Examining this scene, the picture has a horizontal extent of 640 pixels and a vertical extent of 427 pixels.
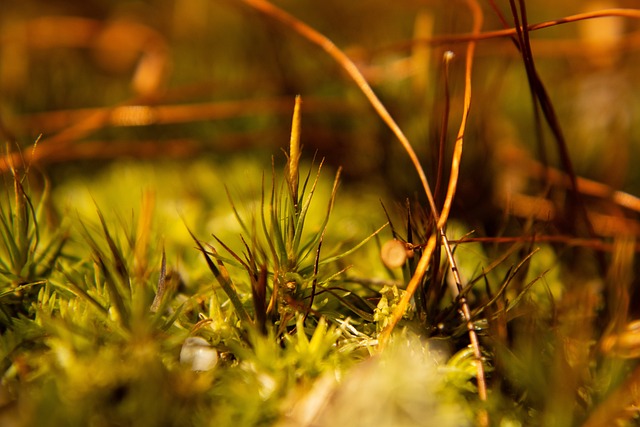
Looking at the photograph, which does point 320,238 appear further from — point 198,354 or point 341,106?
point 341,106

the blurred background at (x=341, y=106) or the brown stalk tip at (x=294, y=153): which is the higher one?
the brown stalk tip at (x=294, y=153)

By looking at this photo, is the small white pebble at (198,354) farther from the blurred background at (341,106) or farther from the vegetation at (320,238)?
the blurred background at (341,106)

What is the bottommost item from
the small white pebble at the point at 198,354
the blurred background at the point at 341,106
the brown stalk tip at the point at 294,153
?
the small white pebble at the point at 198,354

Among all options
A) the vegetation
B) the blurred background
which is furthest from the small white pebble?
the blurred background


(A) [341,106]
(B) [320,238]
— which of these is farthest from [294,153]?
(A) [341,106]

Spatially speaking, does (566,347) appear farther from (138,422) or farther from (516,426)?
(138,422)

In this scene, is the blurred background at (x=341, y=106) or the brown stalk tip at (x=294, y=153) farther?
the blurred background at (x=341, y=106)

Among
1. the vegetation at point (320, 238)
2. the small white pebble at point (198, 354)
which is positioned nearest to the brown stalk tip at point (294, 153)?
the vegetation at point (320, 238)
